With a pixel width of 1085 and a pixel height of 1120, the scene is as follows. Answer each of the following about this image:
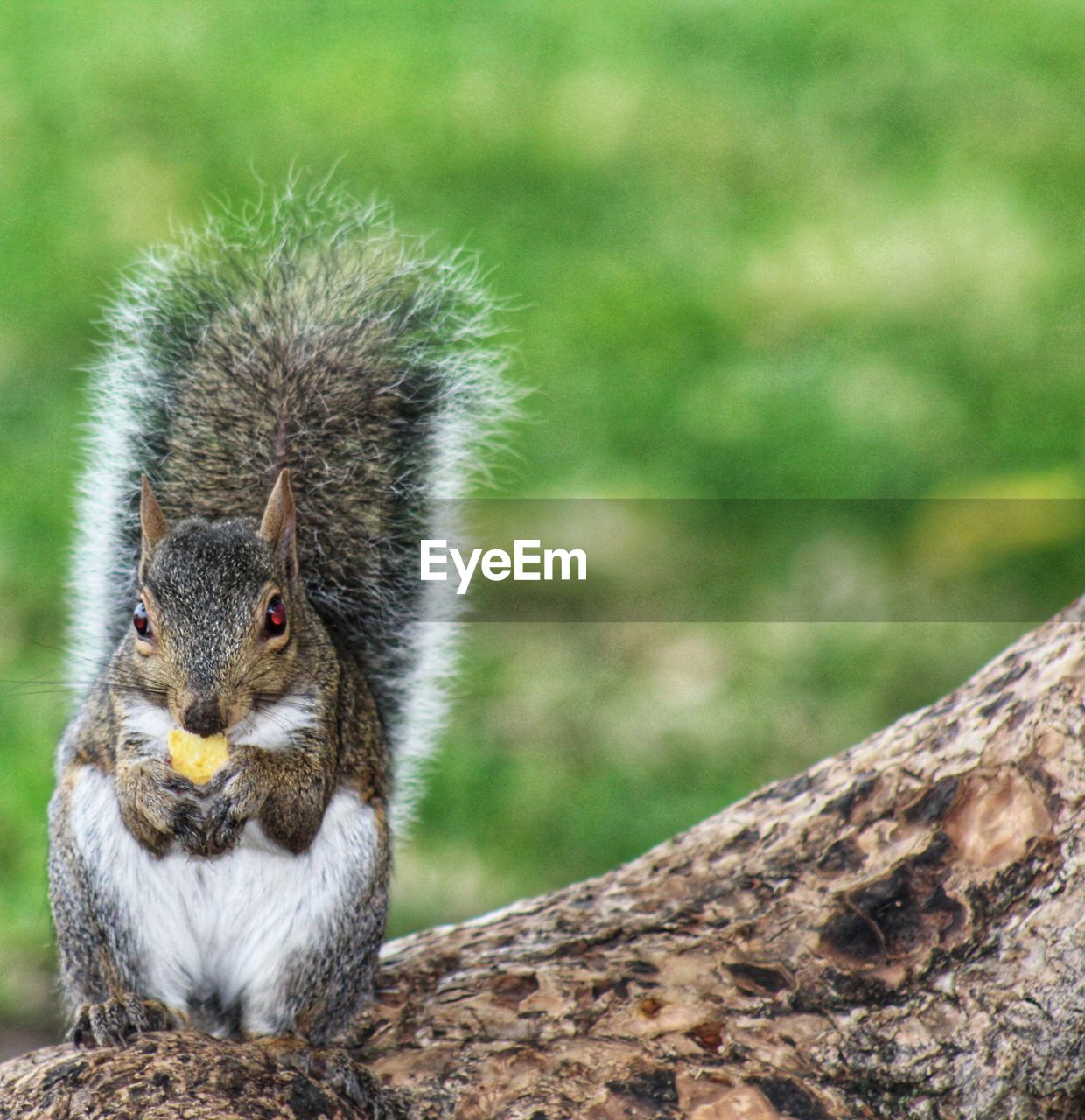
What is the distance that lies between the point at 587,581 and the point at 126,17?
2330mm

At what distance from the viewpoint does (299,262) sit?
2.46m

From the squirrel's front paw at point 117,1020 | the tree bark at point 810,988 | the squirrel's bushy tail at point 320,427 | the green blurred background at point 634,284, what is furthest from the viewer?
the green blurred background at point 634,284

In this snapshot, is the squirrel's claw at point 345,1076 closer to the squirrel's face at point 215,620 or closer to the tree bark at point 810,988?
the tree bark at point 810,988

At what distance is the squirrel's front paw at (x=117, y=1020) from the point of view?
1.75 meters

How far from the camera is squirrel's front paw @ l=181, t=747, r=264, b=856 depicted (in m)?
1.78

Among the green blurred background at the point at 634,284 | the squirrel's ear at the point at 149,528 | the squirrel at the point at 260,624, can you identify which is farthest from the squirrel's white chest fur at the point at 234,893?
the green blurred background at the point at 634,284

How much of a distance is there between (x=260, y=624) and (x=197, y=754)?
0.16m

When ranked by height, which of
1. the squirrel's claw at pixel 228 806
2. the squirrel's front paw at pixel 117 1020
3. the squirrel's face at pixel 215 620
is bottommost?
the squirrel's front paw at pixel 117 1020

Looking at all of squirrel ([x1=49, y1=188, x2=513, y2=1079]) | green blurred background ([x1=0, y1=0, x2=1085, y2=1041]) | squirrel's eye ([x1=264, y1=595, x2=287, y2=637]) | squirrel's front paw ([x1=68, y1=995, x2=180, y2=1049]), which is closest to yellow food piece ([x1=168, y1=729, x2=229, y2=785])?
squirrel ([x1=49, y1=188, x2=513, y2=1079])

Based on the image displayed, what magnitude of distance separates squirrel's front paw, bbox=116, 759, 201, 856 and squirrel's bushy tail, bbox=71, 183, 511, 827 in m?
0.35

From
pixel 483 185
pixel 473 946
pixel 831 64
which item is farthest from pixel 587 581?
pixel 831 64

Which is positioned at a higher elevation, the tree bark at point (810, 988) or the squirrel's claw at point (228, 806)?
the squirrel's claw at point (228, 806)

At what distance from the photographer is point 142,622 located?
1.79m

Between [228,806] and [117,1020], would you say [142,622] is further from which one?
[117,1020]
